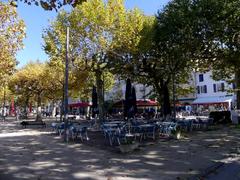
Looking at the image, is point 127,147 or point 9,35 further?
point 9,35

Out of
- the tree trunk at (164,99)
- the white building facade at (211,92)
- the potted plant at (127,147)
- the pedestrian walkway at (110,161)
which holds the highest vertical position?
the white building facade at (211,92)

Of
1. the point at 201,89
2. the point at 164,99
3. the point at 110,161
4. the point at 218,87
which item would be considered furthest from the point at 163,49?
the point at 201,89

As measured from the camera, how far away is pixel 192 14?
89.0 ft

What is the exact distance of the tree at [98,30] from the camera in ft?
84.5

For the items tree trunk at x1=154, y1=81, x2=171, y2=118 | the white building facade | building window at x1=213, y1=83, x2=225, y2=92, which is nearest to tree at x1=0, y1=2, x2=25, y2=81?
tree trunk at x1=154, y1=81, x2=171, y2=118

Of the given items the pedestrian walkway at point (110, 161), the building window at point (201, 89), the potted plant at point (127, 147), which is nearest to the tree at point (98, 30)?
the pedestrian walkway at point (110, 161)

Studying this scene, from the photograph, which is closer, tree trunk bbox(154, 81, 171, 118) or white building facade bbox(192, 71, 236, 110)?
tree trunk bbox(154, 81, 171, 118)

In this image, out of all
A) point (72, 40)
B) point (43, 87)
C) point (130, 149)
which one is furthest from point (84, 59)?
point (43, 87)

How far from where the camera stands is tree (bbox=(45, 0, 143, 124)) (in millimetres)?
25750

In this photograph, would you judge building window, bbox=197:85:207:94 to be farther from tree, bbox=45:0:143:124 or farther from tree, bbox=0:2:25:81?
tree, bbox=0:2:25:81

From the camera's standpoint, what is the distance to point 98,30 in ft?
84.6

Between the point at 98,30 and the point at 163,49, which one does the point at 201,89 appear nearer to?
the point at 163,49

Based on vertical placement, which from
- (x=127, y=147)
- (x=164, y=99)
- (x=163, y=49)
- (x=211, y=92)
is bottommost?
(x=127, y=147)

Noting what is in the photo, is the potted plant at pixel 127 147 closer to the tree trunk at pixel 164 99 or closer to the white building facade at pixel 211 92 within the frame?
the tree trunk at pixel 164 99
